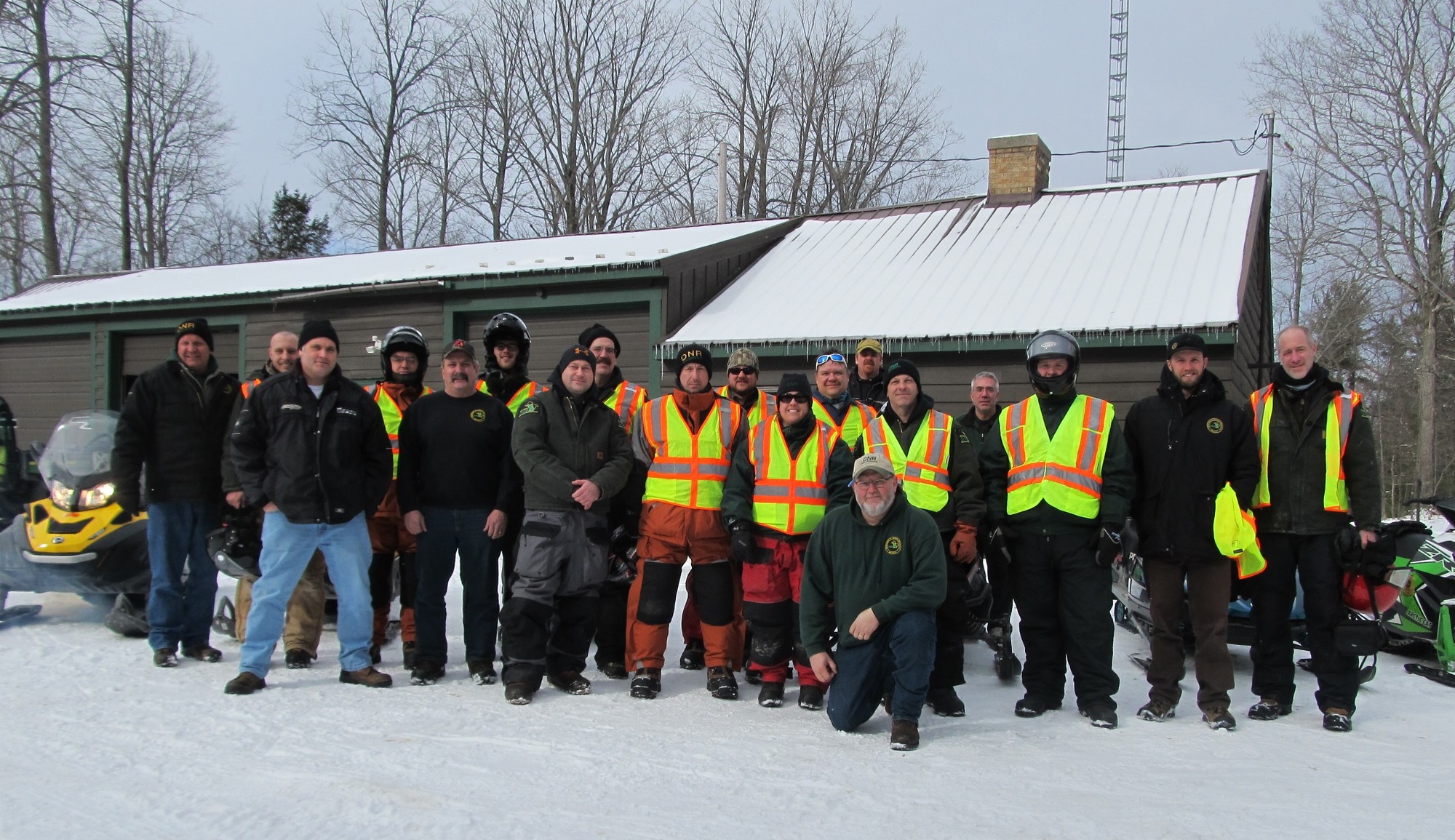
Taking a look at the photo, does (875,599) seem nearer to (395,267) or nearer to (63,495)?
(63,495)

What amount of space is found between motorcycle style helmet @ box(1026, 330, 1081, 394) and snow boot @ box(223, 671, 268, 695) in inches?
159

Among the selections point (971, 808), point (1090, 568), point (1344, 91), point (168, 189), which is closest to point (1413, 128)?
point (1344, 91)

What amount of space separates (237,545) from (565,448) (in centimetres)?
185

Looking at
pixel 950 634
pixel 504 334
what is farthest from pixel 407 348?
pixel 950 634

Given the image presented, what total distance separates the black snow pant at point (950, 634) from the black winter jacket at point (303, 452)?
293cm

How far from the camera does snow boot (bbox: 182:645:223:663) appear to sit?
535 cm

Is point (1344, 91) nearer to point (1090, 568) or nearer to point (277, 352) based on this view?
point (1090, 568)

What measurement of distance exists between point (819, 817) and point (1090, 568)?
2087mm

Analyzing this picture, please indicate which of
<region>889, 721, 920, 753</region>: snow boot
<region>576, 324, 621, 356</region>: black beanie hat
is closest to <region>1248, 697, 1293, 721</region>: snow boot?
<region>889, 721, 920, 753</region>: snow boot

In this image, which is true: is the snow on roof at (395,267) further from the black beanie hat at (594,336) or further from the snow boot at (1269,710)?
the snow boot at (1269,710)

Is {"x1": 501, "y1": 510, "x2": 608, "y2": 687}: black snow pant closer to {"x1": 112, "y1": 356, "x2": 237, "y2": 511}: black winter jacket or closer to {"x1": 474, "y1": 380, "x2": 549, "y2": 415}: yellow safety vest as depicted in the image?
{"x1": 474, "y1": 380, "x2": 549, "y2": 415}: yellow safety vest

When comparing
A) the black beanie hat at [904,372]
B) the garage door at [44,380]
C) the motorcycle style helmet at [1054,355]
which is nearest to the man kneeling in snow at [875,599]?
the black beanie hat at [904,372]

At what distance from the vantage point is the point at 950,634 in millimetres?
4824

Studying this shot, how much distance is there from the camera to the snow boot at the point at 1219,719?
4.52 metres
